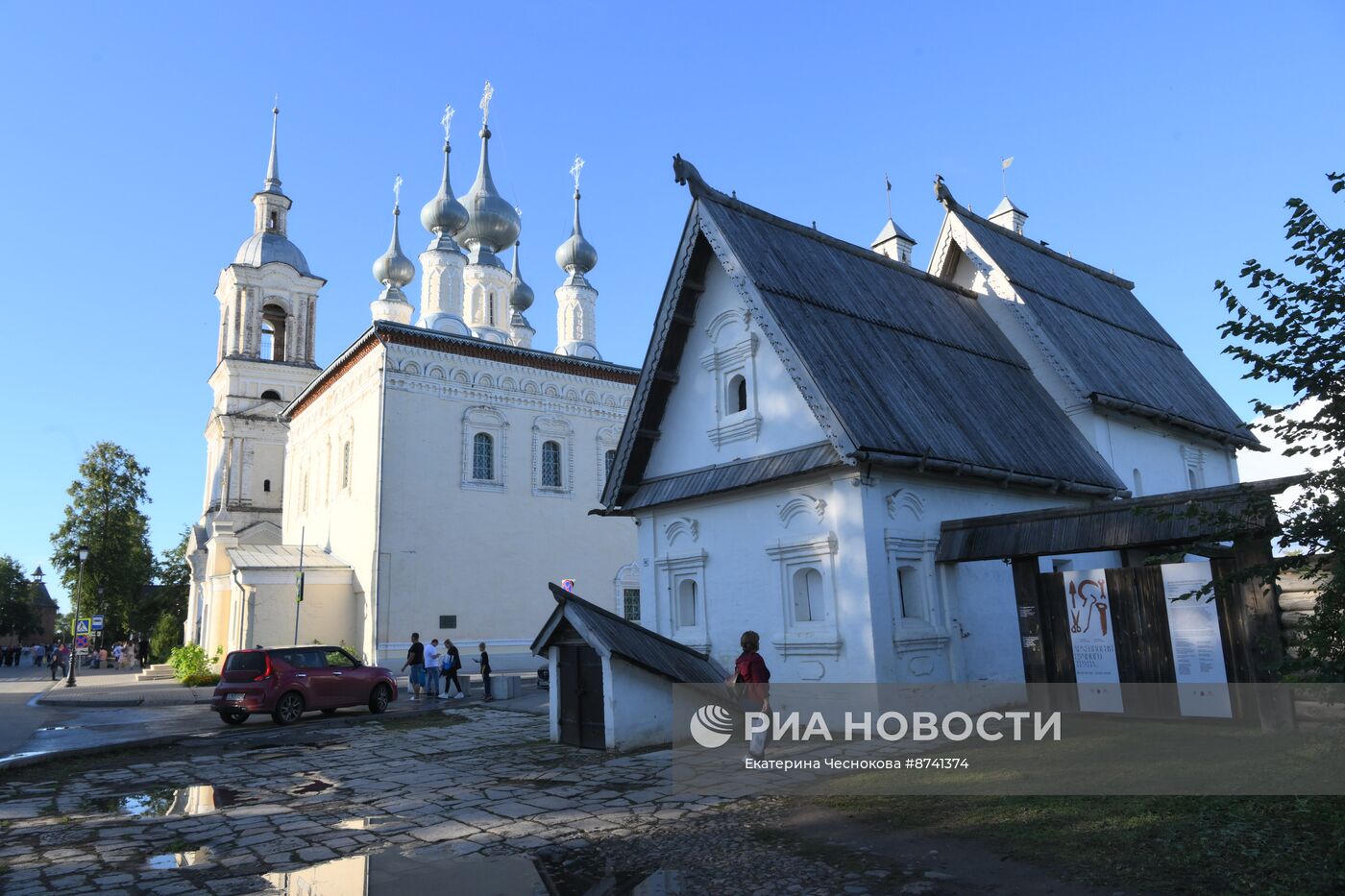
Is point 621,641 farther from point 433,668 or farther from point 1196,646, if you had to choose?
point 433,668

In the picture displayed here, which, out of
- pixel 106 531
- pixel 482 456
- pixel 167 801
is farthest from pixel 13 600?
pixel 167 801

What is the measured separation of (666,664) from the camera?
13055mm

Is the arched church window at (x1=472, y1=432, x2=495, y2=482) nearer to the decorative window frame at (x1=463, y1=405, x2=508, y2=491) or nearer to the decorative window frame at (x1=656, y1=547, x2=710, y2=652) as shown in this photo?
the decorative window frame at (x1=463, y1=405, x2=508, y2=491)

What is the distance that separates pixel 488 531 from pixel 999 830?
25.5m

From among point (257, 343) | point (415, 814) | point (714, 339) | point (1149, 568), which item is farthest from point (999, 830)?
point (257, 343)

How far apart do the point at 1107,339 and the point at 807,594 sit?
10883mm

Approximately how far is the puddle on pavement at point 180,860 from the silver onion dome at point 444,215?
109 feet

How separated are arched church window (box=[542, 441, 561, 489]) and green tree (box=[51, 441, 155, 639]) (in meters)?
30.9

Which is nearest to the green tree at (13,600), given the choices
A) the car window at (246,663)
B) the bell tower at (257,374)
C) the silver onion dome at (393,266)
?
the bell tower at (257,374)

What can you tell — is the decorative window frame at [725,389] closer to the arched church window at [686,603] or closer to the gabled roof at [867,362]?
the gabled roof at [867,362]

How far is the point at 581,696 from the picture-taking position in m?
12.9

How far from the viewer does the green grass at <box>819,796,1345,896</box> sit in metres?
5.57

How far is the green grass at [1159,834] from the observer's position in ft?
18.3

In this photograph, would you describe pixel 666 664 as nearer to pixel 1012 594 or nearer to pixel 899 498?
pixel 899 498
